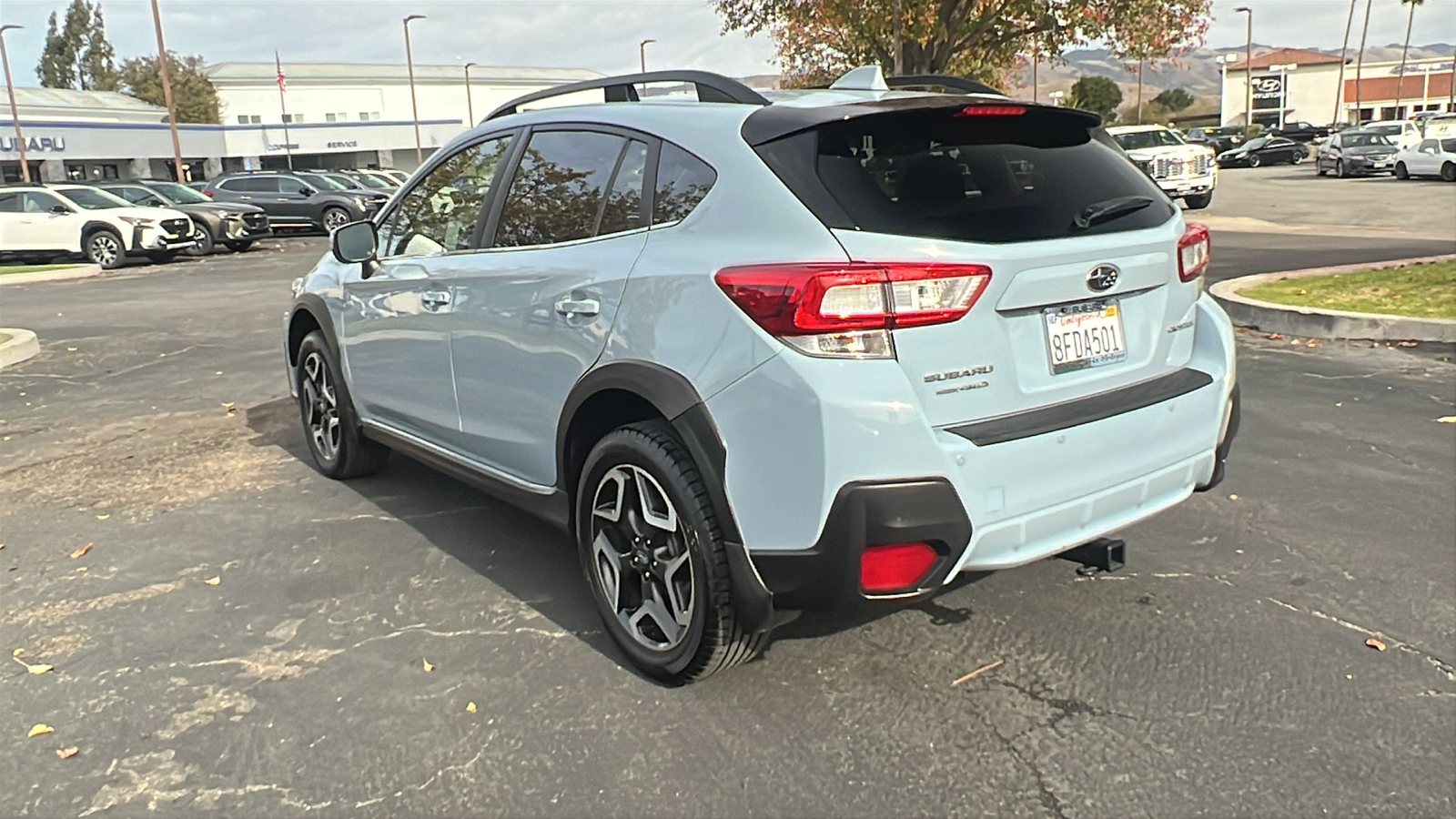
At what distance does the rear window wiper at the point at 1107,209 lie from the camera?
3.17 meters

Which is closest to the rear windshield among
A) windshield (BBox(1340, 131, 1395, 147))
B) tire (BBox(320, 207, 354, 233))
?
tire (BBox(320, 207, 354, 233))

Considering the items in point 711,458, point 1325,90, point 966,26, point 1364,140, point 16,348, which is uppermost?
point 1325,90

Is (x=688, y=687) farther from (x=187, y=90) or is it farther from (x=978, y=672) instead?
(x=187, y=90)

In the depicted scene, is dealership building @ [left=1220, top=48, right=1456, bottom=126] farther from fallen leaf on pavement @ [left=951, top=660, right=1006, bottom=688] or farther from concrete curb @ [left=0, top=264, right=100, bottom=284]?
fallen leaf on pavement @ [left=951, top=660, right=1006, bottom=688]

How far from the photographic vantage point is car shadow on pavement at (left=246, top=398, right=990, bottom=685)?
3658 millimetres

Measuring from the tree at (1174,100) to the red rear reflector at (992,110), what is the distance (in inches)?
4761

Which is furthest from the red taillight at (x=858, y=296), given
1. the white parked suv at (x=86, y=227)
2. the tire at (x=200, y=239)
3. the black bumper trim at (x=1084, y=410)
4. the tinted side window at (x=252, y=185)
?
the tinted side window at (x=252, y=185)

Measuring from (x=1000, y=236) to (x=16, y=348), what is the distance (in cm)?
978

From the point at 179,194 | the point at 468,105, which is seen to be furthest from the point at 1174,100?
the point at 179,194

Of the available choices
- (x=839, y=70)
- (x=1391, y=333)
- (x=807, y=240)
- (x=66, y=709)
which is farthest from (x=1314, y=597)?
(x=839, y=70)

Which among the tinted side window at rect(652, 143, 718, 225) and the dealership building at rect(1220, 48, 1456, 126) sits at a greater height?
the dealership building at rect(1220, 48, 1456, 126)

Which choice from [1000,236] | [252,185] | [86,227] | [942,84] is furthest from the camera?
[252,185]

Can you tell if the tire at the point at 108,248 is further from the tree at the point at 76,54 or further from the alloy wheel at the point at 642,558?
the tree at the point at 76,54

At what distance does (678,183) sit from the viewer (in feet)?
10.7
